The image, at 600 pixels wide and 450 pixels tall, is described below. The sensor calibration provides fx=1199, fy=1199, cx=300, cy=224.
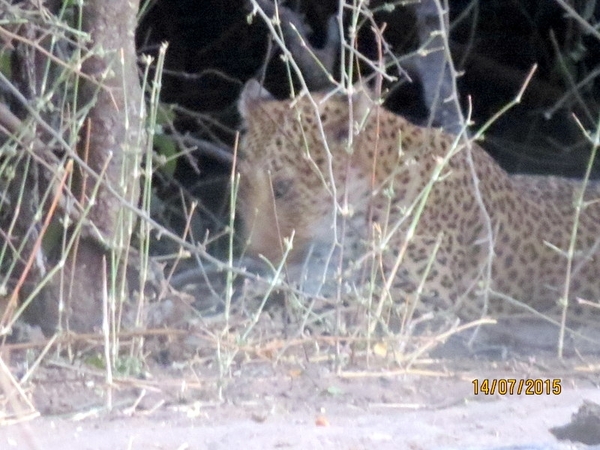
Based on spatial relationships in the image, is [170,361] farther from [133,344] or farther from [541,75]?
[541,75]

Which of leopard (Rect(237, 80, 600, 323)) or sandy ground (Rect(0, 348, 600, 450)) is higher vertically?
leopard (Rect(237, 80, 600, 323))

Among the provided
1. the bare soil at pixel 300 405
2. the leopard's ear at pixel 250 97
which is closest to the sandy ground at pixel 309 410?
the bare soil at pixel 300 405

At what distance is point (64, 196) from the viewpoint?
155 inches


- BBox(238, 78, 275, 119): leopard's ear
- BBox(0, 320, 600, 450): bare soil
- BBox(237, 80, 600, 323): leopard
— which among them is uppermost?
BBox(238, 78, 275, 119): leopard's ear

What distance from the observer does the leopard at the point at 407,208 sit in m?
4.65

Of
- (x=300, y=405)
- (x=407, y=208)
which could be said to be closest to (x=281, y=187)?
(x=407, y=208)

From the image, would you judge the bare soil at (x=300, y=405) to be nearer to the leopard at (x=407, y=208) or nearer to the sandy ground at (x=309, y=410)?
the sandy ground at (x=309, y=410)

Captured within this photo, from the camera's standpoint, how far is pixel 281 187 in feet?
15.8

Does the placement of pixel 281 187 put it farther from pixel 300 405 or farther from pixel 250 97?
pixel 300 405

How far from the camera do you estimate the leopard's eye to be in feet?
15.7

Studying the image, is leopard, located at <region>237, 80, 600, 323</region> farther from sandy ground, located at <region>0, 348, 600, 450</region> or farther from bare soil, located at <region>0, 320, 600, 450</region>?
sandy ground, located at <region>0, 348, 600, 450</region>

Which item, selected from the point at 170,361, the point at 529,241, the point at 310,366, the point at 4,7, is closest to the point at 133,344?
the point at 170,361

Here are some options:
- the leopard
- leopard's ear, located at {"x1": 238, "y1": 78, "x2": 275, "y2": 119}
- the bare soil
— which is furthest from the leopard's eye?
the bare soil

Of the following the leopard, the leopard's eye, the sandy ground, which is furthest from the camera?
the leopard's eye
